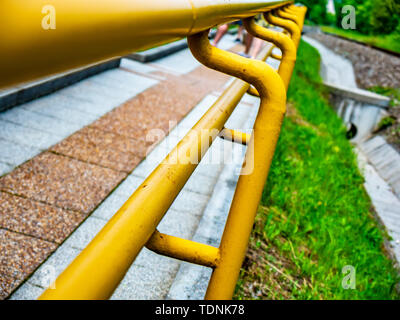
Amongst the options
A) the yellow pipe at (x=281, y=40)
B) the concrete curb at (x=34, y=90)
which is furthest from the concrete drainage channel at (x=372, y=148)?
the yellow pipe at (x=281, y=40)

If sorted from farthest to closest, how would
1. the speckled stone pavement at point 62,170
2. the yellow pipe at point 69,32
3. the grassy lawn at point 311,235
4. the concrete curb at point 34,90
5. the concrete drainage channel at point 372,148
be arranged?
1. the concrete drainage channel at point 372,148
2. the concrete curb at point 34,90
3. the grassy lawn at point 311,235
4. the speckled stone pavement at point 62,170
5. the yellow pipe at point 69,32

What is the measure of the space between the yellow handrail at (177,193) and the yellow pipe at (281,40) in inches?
8.0

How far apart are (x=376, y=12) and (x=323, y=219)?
3799 centimetres

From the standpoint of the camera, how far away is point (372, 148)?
1262 centimetres

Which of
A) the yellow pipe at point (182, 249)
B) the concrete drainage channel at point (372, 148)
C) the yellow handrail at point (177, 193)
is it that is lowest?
the concrete drainage channel at point (372, 148)

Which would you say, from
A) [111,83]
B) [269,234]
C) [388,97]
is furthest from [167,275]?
[388,97]

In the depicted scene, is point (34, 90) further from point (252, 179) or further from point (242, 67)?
point (242, 67)

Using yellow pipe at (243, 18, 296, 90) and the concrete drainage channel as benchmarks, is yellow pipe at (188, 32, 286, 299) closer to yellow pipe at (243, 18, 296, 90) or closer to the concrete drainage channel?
yellow pipe at (243, 18, 296, 90)

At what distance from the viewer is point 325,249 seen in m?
3.78

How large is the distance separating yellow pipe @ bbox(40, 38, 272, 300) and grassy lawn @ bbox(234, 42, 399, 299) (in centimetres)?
168

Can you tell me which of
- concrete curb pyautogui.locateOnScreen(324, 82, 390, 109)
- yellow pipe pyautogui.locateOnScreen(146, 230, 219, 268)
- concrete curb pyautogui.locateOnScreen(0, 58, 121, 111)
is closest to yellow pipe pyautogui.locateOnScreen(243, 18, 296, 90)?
yellow pipe pyautogui.locateOnScreen(146, 230, 219, 268)

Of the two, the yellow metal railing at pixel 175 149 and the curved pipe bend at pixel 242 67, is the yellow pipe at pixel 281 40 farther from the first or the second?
the curved pipe bend at pixel 242 67

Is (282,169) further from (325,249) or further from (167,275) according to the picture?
(167,275)

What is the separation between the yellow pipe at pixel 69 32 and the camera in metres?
0.27
